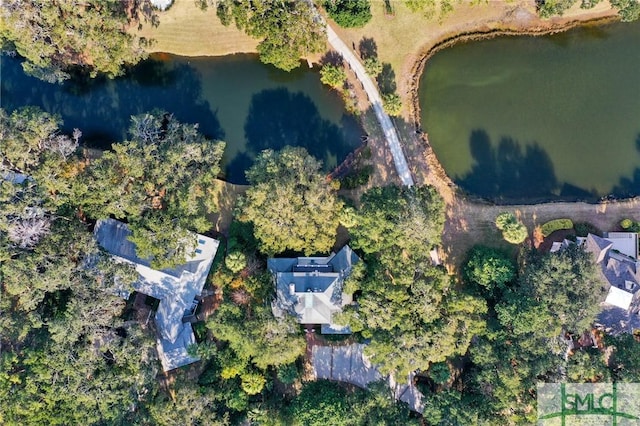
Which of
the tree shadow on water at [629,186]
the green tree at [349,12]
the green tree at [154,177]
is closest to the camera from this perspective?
the green tree at [154,177]

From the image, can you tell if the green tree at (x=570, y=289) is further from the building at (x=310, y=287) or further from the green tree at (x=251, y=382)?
the green tree at (x=251, y=382)

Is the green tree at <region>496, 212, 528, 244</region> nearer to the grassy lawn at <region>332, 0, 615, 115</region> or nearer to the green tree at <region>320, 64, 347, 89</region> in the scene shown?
Answer: the grassy lawn at <region>332, 0, 615, 115</region>

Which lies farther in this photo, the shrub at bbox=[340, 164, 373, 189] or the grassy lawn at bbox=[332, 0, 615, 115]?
the grassy lawn at bbox=[332, 0, 615, 115]

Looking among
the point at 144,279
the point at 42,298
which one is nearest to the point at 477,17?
the point at 144,279

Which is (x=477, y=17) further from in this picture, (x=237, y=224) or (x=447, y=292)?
(x=237, y=224)

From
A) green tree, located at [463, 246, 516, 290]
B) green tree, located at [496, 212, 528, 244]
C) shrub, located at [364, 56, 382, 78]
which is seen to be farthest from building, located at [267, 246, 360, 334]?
shrub, located at [364, 56, 382, 78]

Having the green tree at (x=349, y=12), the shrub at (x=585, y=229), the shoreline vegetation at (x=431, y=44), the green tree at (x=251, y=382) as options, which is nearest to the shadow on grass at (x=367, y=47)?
the shoreline vegetation at (x=431, y=44)
